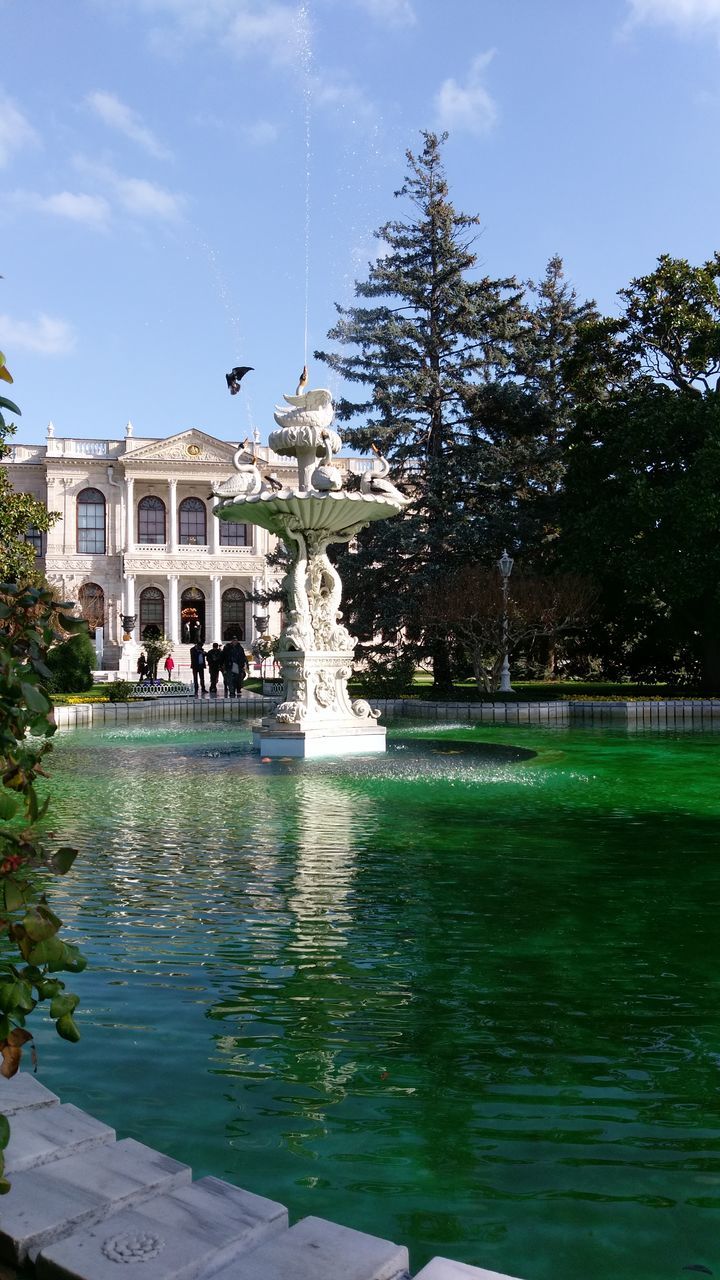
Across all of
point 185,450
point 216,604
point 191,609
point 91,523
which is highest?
point 185,450

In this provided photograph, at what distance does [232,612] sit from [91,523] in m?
9.10

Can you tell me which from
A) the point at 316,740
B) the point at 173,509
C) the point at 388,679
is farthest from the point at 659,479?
the point at 173,509

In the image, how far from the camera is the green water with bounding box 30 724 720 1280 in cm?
209

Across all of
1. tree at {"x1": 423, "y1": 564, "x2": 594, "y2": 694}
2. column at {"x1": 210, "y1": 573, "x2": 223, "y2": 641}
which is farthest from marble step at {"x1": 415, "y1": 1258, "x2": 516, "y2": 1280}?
column at {"x1": 210, "y1": 573, "x2": 223, "y2": 641}

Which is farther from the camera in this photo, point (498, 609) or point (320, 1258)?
point (498, 609)

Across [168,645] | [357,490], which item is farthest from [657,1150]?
[168,645]

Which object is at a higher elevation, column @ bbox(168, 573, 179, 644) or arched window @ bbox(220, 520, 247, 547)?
arched window @ bbox(220, 520, 247, 547)

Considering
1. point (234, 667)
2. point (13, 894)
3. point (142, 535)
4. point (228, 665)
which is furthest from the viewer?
point (142, 535)

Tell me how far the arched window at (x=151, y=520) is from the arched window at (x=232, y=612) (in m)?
4.96

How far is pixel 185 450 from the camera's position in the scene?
2079 inches

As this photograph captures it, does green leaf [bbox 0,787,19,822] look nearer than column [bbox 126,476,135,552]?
Yes

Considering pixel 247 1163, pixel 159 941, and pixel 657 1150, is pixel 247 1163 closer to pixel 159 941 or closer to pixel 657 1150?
pixel 657 1150

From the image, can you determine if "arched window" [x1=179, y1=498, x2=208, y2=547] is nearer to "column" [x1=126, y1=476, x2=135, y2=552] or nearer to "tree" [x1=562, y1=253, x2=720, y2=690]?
"column" [x1=126, y1=476, x2=135, y2=552]

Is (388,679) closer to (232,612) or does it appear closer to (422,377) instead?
(422,377)
